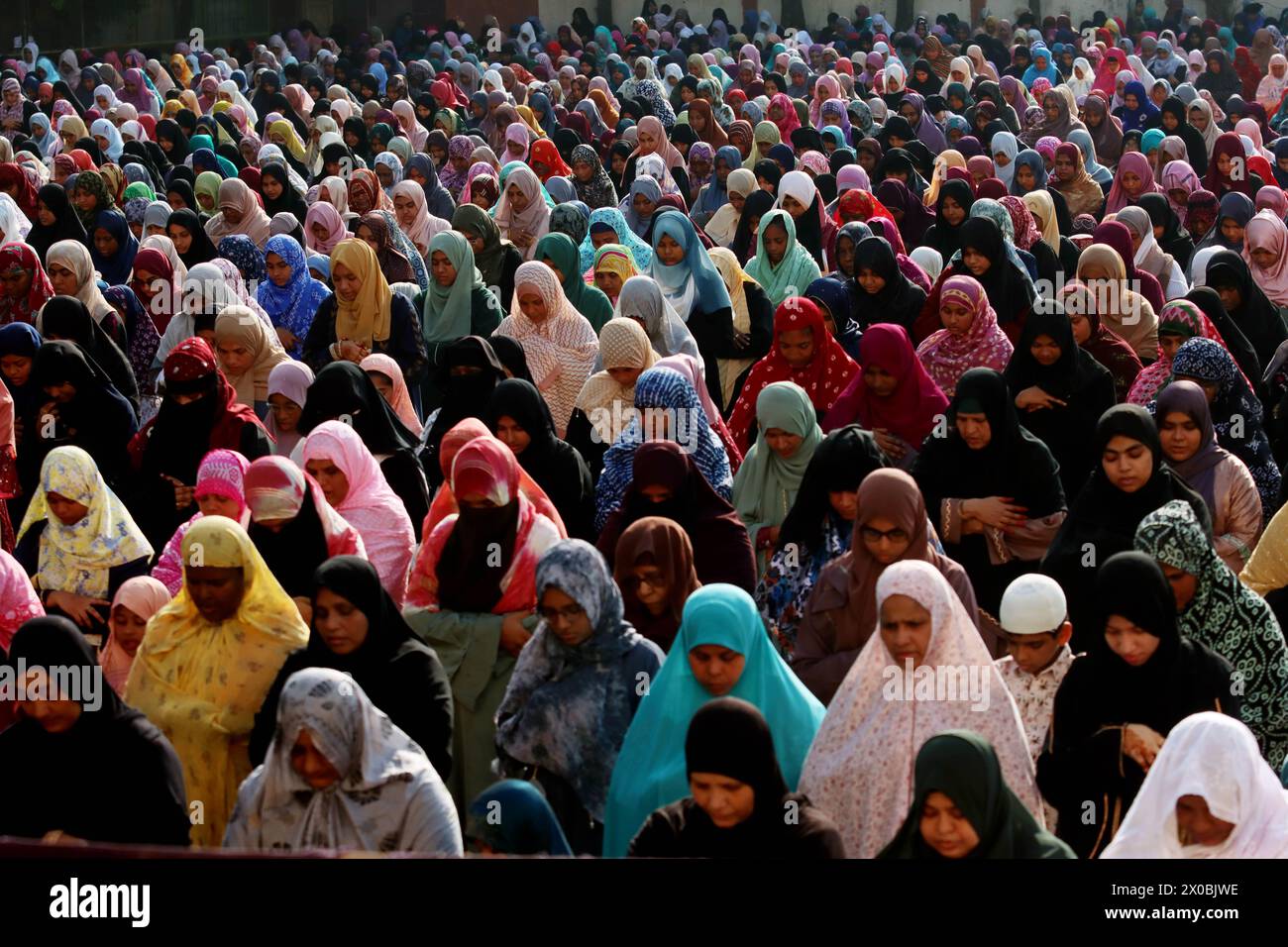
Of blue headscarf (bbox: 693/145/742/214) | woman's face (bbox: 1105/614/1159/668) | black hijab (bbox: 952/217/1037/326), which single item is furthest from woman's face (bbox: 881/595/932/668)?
blue headscarf (bbox: 693/145/742/214)

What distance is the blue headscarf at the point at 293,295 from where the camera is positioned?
1063cm

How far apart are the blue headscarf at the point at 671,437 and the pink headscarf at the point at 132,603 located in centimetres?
158

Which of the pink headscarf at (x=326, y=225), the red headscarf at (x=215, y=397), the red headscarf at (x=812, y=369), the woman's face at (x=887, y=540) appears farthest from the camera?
the pink headscarf at (x=326, y=225)

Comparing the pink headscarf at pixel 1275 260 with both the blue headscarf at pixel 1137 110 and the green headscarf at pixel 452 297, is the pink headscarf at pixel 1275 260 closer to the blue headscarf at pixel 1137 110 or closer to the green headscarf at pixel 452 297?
the green headscarf at pixel 452 297

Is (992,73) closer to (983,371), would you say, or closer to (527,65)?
(527,65)

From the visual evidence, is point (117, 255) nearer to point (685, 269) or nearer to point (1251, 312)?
point (685, 269)

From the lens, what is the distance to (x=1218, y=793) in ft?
14.6

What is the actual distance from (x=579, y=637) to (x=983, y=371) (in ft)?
6.68

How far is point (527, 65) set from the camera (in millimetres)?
24891

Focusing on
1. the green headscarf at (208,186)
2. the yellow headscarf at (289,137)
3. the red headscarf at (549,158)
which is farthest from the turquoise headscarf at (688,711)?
the yellow headscarf at (289,137)

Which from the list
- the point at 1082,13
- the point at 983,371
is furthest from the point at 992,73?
the point at 983,371

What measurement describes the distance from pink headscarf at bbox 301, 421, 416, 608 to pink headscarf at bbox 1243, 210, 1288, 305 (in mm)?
6363

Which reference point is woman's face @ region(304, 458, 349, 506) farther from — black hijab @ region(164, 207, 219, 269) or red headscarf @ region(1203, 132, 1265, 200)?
red headscarf @ region(1203, 132, 1265, 200)

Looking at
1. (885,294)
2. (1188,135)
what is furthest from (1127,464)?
(1188,135)
